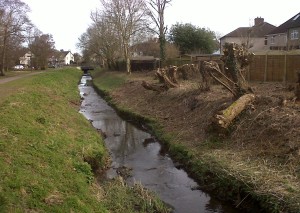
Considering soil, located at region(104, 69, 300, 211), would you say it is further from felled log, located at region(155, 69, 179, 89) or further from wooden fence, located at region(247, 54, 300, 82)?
wooden fence, located at region(247, 54, 300, 82)

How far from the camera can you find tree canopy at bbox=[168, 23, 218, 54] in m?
62.2

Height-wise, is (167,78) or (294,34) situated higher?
(294,34)

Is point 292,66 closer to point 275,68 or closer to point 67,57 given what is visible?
point 275,68

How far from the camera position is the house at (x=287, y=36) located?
2128 inches

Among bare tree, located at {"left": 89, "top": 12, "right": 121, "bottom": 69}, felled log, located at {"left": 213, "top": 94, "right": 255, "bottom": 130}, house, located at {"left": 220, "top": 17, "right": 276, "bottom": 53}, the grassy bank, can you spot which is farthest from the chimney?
the grassy bank

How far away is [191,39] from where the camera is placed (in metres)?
62.7

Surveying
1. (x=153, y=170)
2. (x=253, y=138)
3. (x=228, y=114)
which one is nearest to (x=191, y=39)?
(x=228, y=114)

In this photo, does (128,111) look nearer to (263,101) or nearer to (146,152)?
(146,152)

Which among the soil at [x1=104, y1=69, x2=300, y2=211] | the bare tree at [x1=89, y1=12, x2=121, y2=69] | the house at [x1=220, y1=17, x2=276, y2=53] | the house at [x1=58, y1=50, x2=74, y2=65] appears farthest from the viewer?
the house at [x1=58, y1=50, x2=74, y2=65]

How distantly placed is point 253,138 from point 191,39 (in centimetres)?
5132

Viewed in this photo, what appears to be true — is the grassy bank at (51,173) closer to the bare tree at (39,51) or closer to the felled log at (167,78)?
the felled log at (167,78)

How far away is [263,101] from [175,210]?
7359mm

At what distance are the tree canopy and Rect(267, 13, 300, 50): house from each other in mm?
10109

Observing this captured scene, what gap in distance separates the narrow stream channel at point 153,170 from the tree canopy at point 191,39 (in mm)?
42557
